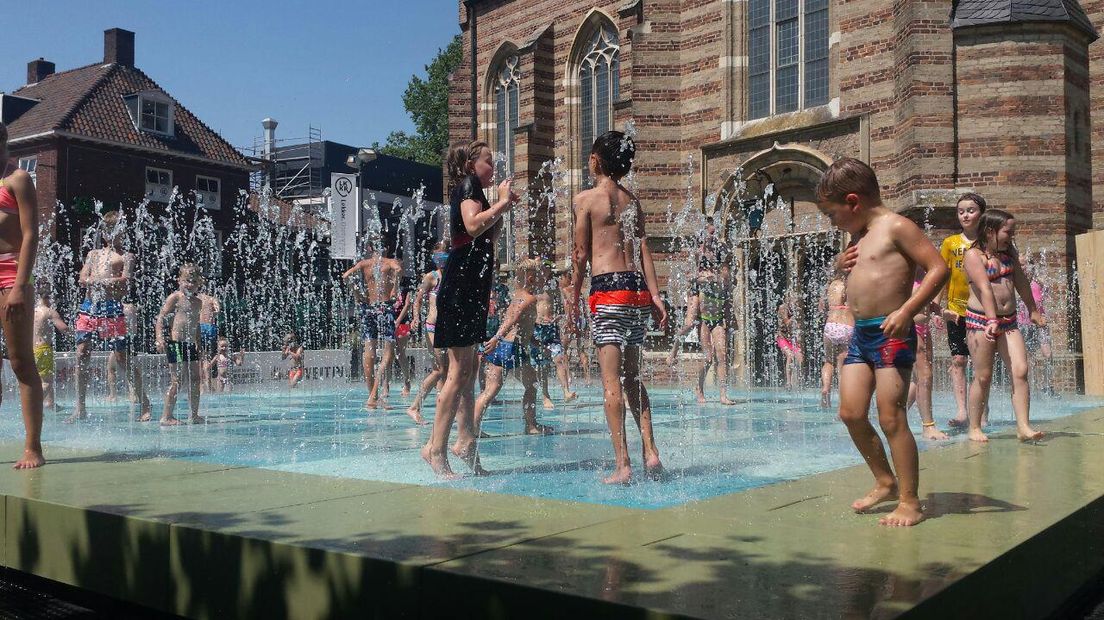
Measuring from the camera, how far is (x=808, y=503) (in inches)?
166

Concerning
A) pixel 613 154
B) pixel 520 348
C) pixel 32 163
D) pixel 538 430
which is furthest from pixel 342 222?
pixel 613 154

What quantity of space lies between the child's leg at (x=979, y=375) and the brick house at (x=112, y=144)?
34747 mm

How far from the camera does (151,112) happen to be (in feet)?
130

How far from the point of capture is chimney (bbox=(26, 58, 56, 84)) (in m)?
42.2

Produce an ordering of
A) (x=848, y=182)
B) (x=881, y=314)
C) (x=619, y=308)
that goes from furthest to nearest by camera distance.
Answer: (x=619, y=308), (x=848, y=182), (x=881, y=314)

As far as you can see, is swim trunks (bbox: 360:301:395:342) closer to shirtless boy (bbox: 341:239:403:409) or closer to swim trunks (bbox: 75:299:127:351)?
shirtless boy (bbox: 341:239:403:409)

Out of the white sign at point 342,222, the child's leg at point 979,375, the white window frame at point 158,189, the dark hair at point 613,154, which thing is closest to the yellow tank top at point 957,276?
the child's leg at point 979,375

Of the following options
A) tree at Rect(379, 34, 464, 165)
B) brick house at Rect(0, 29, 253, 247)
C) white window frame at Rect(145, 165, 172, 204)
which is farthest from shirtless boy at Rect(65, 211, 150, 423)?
tree at Rect(379, 34, 464, 165)

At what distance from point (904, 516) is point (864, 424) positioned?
1.49ft

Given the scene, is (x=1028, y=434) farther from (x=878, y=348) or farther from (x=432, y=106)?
(x=432, y=106)

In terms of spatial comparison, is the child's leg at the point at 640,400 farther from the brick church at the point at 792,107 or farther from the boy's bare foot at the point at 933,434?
the brick church at the point at 792,107

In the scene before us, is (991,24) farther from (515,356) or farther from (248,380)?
(248,380)

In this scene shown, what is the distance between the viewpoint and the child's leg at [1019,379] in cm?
670

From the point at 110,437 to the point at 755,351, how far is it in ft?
49.7
